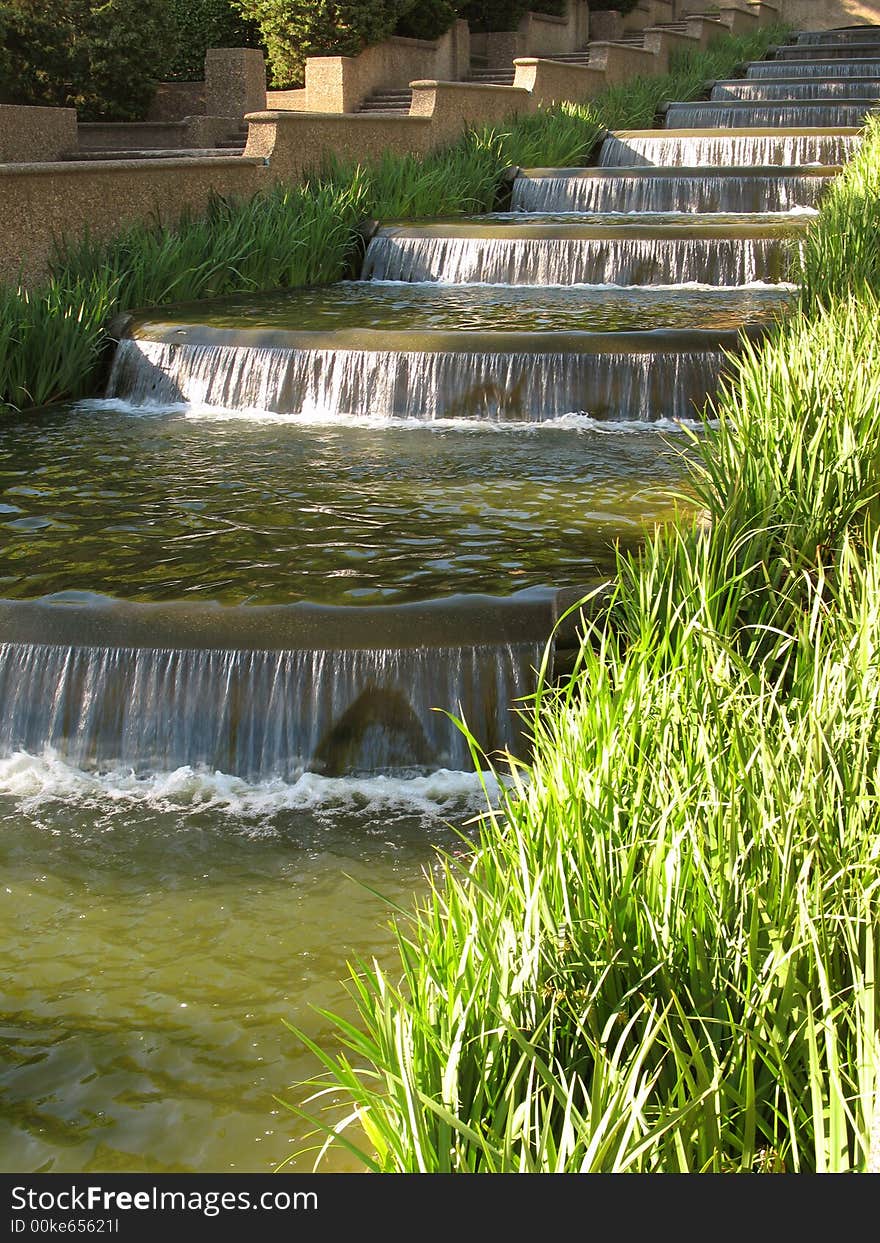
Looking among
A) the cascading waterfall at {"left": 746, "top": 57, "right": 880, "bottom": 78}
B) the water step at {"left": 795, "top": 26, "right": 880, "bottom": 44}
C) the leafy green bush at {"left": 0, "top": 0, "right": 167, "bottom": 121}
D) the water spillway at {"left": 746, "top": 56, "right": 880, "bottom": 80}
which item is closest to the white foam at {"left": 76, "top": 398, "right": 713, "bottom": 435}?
the leafy green bush at {"left": 0, "top": 0, "right": 167, "bottom": 121}

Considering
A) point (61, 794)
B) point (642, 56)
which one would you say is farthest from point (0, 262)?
point (642, 56)

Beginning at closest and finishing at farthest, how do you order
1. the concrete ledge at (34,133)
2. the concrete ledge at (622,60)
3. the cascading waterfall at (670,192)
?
the cascading waterfall at (670,192) → the concrete ledge at (34,133) → the concrete ledge at (622,60)

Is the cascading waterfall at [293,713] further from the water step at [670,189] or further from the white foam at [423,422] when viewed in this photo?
the water step at [670,189]

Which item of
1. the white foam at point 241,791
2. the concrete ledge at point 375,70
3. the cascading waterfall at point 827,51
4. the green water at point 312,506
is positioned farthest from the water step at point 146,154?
the cascading waterfall at point 827,51

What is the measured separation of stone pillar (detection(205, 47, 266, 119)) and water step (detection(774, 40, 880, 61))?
43.4 ft

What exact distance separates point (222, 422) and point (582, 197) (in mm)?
8274

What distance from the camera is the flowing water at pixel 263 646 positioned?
4.10m

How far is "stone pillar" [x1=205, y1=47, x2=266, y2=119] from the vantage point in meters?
19.5

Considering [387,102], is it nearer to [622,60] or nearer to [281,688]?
[622,60]

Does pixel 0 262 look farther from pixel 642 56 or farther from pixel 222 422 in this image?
pixel 642 56

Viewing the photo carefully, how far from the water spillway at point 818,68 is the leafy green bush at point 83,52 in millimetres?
11848

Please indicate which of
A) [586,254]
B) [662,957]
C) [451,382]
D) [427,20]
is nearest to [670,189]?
[586,254]

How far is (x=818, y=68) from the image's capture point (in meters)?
26.1

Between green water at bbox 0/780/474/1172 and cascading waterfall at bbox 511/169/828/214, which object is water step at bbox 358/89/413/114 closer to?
cascading waterfall at bbox 511/169/828/214
